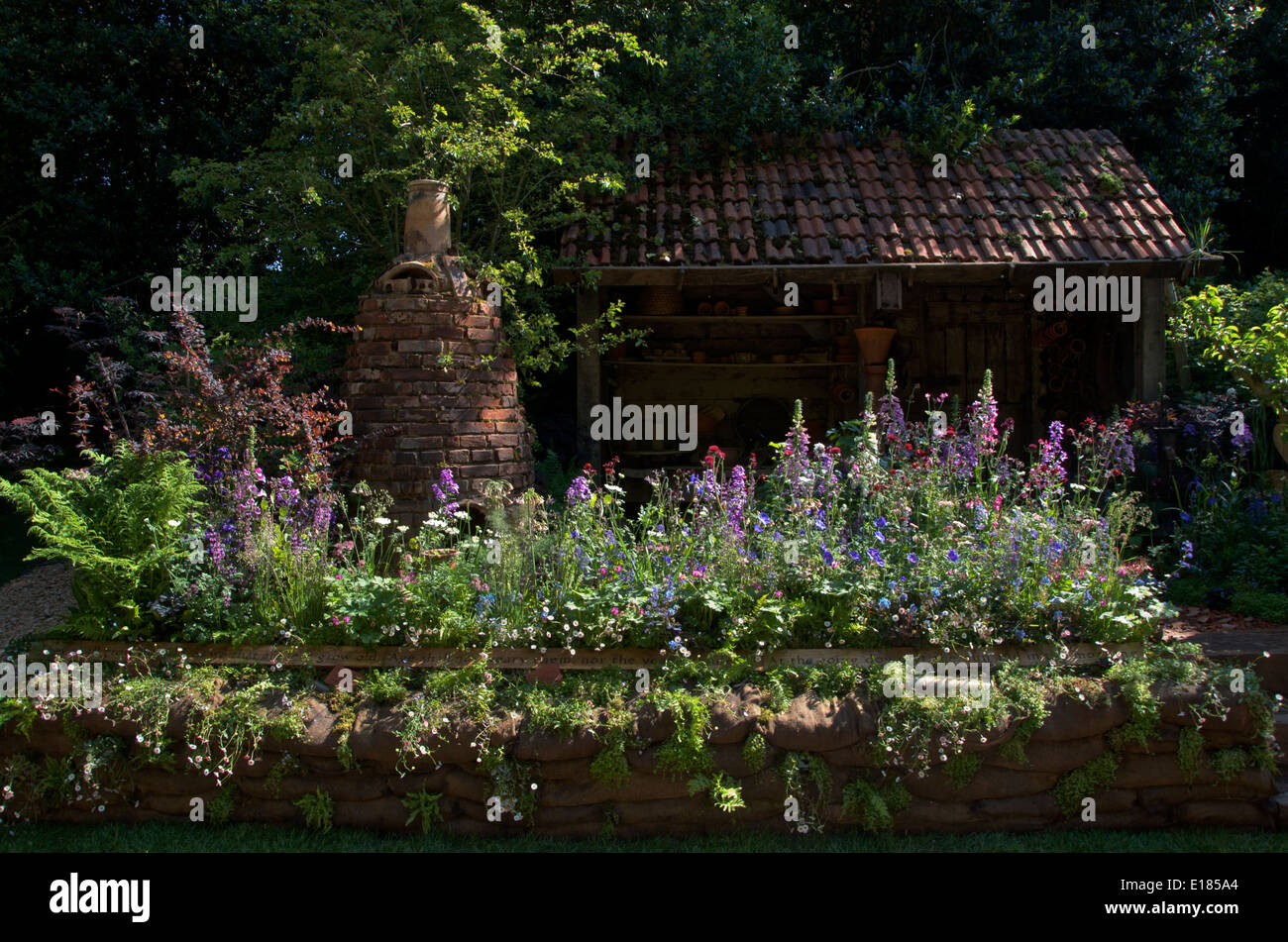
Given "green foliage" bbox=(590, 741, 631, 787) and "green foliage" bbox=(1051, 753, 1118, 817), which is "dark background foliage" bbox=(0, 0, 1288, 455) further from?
"green foliage" bbox=(1051, 753, 1118, 817)

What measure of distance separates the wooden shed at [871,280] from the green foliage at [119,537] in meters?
4.17

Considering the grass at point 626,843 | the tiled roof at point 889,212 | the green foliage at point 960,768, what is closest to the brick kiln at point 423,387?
the grass at point 626,843

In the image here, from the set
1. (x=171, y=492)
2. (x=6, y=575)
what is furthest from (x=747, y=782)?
(x=6, y=575)

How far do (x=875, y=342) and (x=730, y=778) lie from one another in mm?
6420

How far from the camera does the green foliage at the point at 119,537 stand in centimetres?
409

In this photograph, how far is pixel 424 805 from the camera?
375 centimetres

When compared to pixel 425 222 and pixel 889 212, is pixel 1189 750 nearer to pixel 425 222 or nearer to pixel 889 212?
pixel 425 222

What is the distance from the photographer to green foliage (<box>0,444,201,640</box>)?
409 cm

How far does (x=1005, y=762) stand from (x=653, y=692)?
60.2 inches

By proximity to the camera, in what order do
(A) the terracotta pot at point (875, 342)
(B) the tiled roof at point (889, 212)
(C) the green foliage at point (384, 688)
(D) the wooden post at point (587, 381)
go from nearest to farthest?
(C) the green foliage at point (384, 688)
(B) the tiled roof at point (889, 212)
(D) the wooden post at point (587, 381)
(A) the terracotta pot at point (875, 342)

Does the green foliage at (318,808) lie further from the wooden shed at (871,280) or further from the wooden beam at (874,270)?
the wooden beam at (874,270)

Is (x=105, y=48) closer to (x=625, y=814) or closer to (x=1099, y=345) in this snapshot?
(x=625, y=814)

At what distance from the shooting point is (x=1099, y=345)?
989 centimetres

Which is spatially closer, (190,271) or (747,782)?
(747,782)
